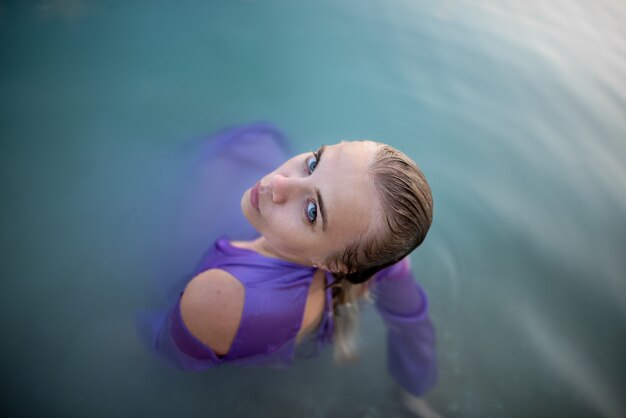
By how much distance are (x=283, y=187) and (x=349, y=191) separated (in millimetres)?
235

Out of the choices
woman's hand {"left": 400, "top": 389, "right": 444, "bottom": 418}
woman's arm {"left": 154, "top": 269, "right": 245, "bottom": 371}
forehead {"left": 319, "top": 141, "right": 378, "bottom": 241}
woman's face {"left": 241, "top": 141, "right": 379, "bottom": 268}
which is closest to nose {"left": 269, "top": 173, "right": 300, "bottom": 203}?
woman's face {"left": 241, "top": 141, "right": 379, "bottom": 268}

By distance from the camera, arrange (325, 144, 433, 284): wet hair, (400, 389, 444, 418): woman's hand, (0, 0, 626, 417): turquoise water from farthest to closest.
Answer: (400, 389, 444, 418): woman's hand < (0, 0, 626, 417): turquoise water < (325, 144, 433, 284): wet hair

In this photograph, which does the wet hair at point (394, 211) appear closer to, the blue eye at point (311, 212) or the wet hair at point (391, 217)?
the wet hair at point (391, 217)

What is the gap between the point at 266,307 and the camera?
5.03 feet

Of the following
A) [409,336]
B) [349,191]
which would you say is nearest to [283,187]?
[349,191]

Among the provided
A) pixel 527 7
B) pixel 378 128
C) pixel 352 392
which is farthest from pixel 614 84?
pixel 352 392

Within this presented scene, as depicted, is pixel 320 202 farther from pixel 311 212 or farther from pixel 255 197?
pixel 255 197

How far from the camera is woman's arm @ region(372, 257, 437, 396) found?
207 cm

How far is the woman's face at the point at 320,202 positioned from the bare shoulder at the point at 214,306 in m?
0.23

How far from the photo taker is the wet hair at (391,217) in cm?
128

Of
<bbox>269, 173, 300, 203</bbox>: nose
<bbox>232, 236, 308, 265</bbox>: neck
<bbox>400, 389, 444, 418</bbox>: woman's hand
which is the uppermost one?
<bbox>269, 173, 300, 203</bbox>: nose

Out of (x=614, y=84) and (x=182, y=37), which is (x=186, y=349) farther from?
(x=614, y=84)

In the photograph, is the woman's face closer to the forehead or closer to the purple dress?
the forehead

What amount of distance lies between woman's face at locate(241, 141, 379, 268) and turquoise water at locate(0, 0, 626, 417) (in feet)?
2.79
